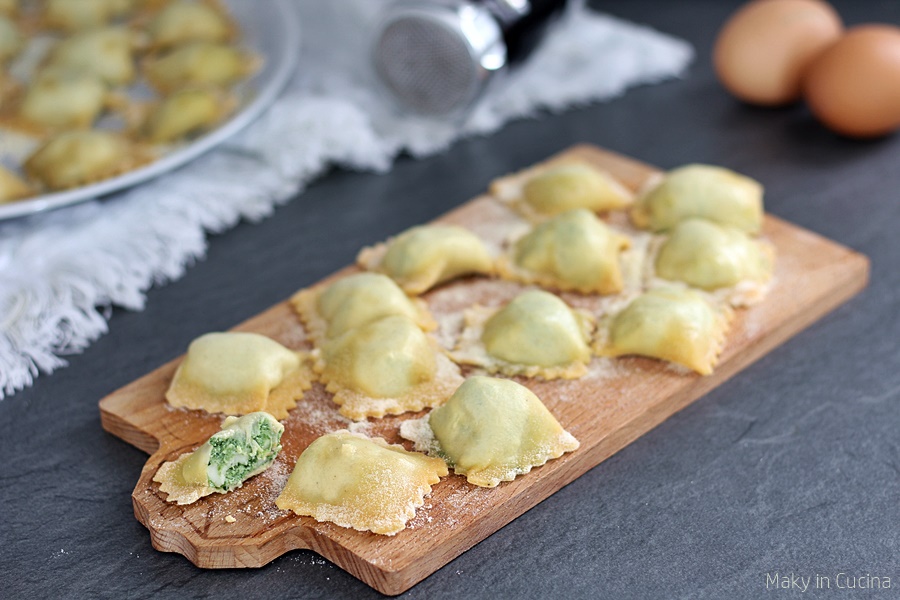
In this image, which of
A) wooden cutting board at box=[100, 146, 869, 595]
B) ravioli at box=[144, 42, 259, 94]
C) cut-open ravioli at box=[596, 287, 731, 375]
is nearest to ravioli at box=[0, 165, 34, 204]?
ravioli at box=[144, 42, 259, 94]

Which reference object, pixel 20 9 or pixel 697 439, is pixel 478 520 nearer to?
pixel 697 439

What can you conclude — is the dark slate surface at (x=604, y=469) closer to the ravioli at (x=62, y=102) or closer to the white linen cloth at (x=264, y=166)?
the white linen cloth at (x=264, y=166)

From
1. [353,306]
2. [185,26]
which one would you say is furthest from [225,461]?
[185,26]

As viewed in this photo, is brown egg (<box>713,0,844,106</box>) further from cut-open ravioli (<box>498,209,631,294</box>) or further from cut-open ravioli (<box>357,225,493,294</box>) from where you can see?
cut-open ravioli (<box>357,225,493,294</box>)

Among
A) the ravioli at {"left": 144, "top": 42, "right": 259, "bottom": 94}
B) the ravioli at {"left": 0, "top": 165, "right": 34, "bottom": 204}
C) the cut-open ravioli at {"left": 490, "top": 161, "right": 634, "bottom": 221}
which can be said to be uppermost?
the ravioli at {"left": 144, "top": 42, "right": 259, "bottom": 94}

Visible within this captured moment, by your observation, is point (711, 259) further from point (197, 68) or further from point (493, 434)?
point (197, 68)

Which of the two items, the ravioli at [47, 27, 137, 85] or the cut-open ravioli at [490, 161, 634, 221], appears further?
the ravioli at [47, 27, 137, 85]

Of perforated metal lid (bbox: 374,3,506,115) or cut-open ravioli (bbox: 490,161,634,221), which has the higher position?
perforated metal lid (bbox: 374,3,506,115)
